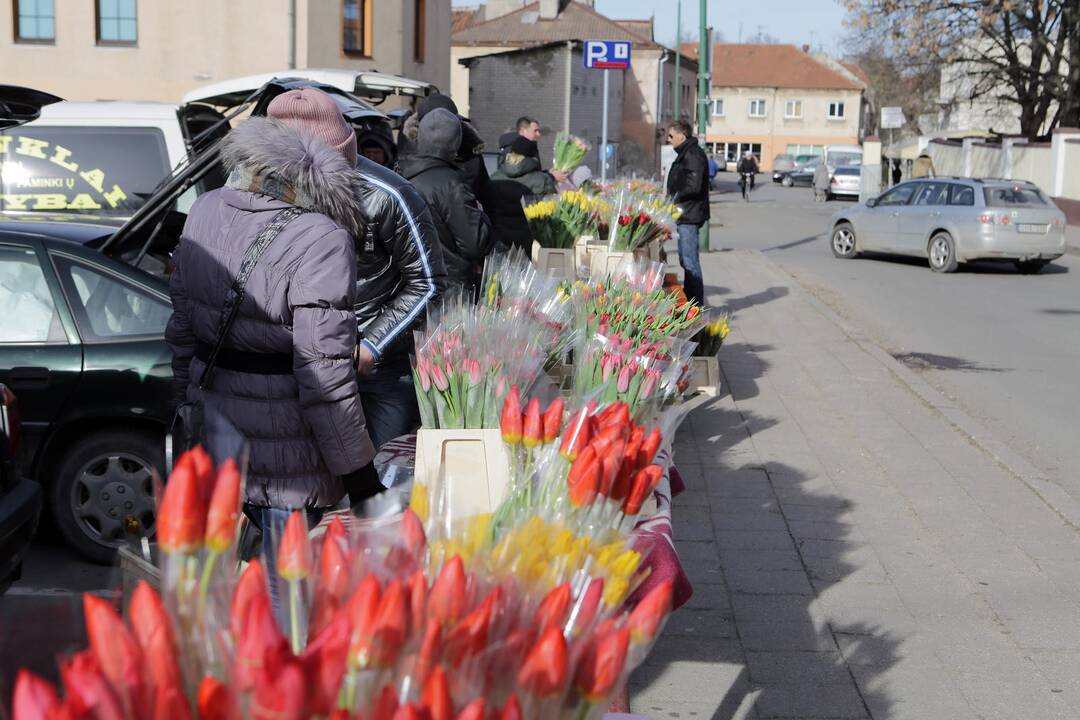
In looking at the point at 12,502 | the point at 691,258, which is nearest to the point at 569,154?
the point at 691,258

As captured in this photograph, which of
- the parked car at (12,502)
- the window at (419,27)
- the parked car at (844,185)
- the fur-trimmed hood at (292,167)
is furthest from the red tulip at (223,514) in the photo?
the parked car at (844,185)

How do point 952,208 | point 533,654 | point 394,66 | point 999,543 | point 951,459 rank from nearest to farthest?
point 533,654 → point 999,543 → point 951,459 → point 952,208 → point 394,66

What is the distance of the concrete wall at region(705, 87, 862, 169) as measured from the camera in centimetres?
9519

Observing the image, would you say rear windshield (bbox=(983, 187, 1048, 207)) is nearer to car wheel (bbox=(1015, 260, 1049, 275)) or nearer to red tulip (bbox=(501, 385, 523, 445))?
car wheel (bbox=(1015, 260, 1049, 275))

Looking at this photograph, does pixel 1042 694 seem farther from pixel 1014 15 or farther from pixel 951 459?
pixel 1014 15

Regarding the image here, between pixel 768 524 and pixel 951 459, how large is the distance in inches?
77.9

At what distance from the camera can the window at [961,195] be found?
20.9 meters

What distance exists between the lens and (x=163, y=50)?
88.9 feet

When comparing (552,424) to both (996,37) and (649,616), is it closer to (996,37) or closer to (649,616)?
(649,616)

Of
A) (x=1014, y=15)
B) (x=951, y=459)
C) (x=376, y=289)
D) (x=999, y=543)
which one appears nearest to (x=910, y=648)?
(x=999, y=543)

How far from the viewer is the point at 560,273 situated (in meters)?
7.91

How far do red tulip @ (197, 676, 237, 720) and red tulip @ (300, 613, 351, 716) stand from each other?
0.30ft

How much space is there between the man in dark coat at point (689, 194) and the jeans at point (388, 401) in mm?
8049

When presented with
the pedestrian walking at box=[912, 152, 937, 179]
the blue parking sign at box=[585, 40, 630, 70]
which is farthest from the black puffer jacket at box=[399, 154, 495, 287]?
the pedestrian walking at box=[912, 152, 937, 179]
